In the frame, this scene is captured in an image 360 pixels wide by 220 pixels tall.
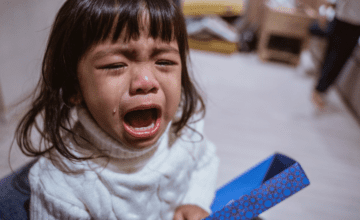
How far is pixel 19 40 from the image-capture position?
1.01 meters

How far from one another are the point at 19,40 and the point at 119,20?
846 millimetres

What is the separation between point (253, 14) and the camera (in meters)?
2.51

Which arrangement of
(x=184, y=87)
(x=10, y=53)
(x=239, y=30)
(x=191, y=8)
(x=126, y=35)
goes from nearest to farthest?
(x=126, y=35)
(x=184, y=87)
(x=10, y=53)
(x=191, y=8)
(x=239, y=30)

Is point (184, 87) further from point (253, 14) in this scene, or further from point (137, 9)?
point (253, 14)

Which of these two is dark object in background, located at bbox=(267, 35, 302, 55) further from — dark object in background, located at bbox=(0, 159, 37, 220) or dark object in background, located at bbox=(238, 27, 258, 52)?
dark object in background, located at bbox=(0, 159, 37, 220)

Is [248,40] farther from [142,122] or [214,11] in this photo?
[142,122]

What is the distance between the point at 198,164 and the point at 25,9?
884mm

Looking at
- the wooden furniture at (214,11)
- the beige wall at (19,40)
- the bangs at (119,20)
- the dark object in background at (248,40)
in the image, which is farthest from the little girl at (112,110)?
the dark object in background at (248,40)

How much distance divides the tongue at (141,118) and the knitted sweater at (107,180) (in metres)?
0.04

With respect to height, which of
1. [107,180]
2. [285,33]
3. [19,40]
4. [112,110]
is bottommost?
[285,33]

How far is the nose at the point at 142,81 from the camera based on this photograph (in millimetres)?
345

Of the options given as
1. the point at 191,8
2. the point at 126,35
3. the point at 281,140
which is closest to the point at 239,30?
the point at 191,8

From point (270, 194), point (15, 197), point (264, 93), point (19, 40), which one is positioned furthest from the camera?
point (264, 93)

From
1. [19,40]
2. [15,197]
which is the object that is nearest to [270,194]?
[15,197]
